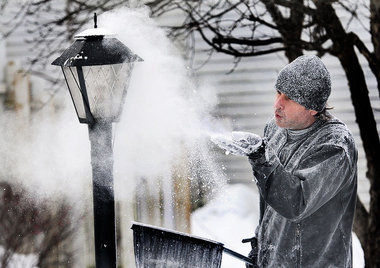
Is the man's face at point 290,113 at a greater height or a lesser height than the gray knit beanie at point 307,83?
lesser

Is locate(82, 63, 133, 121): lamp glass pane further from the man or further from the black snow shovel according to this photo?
the man

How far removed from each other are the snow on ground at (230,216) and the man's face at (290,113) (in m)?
6.16

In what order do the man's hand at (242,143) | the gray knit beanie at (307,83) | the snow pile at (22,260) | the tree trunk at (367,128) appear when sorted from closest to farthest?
the man's hand at (242,143) < the gray knit beanie at (307,83) < the tree trunk at (367,128) < the snow pile at (22,260)

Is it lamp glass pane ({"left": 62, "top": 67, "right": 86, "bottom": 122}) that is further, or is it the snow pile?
the snow pile

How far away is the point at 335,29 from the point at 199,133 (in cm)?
241

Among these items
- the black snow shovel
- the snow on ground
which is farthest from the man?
the snow on ground

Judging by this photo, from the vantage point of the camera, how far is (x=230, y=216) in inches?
383

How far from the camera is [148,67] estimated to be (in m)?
5.04

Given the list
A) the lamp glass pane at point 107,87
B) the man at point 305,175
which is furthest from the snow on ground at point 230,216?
the man at point 305,175

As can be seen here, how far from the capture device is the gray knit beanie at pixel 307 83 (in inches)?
109

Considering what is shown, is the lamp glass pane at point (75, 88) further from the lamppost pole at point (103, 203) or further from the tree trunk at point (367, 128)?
the tree trunk at point (367, 128)

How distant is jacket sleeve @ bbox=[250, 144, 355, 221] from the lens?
101 inches

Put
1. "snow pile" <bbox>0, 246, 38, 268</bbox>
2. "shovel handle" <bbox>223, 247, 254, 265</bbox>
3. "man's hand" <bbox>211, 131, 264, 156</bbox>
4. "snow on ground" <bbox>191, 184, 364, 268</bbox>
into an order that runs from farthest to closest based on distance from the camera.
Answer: "snow on ground" <bbox>191, 184, 364, 268</bbox> → "snow pile" <bbox>0, 246, 38, 268</bbox> → "shovel handle" <bbox>223, 247, 254, 265</bbox> → "man's hand" <bbox>211, 131, 264, 156</bbox>

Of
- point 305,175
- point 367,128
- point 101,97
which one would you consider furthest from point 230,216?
point 305,175
